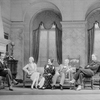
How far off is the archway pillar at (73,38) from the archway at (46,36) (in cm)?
130

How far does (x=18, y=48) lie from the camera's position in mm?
14117

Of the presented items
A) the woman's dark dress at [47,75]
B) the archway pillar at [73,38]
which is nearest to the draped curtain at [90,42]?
the archway pillar at [73,38]

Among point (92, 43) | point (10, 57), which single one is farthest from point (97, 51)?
point (10, 57)

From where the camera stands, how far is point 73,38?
13695 mm

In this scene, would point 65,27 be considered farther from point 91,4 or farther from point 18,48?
point 18,48

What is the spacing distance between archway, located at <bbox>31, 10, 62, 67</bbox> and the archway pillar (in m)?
1.30

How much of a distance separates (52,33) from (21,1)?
275cm

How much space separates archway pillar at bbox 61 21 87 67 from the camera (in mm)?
13609

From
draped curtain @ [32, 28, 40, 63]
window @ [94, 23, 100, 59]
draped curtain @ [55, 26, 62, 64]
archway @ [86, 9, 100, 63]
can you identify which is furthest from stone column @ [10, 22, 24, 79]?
window @ [94, 23, 100, 59]

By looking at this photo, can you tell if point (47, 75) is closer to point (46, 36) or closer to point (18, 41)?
point (18, 41)

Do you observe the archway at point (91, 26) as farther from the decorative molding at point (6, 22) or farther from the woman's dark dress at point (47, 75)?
the woman's dark dress at point (47, 75)

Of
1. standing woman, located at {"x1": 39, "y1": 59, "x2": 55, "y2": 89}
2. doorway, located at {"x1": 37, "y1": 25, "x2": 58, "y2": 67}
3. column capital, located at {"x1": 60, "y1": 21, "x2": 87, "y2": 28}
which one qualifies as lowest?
standing woman, located at {"x1": 39, "y1": 59, "x2": 55, "y2": 89}

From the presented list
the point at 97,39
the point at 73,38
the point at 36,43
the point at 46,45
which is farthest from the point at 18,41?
the point at 97,39

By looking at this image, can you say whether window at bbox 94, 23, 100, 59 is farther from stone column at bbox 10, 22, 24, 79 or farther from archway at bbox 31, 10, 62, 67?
stone column at bbox 10, 22, 24, 79
